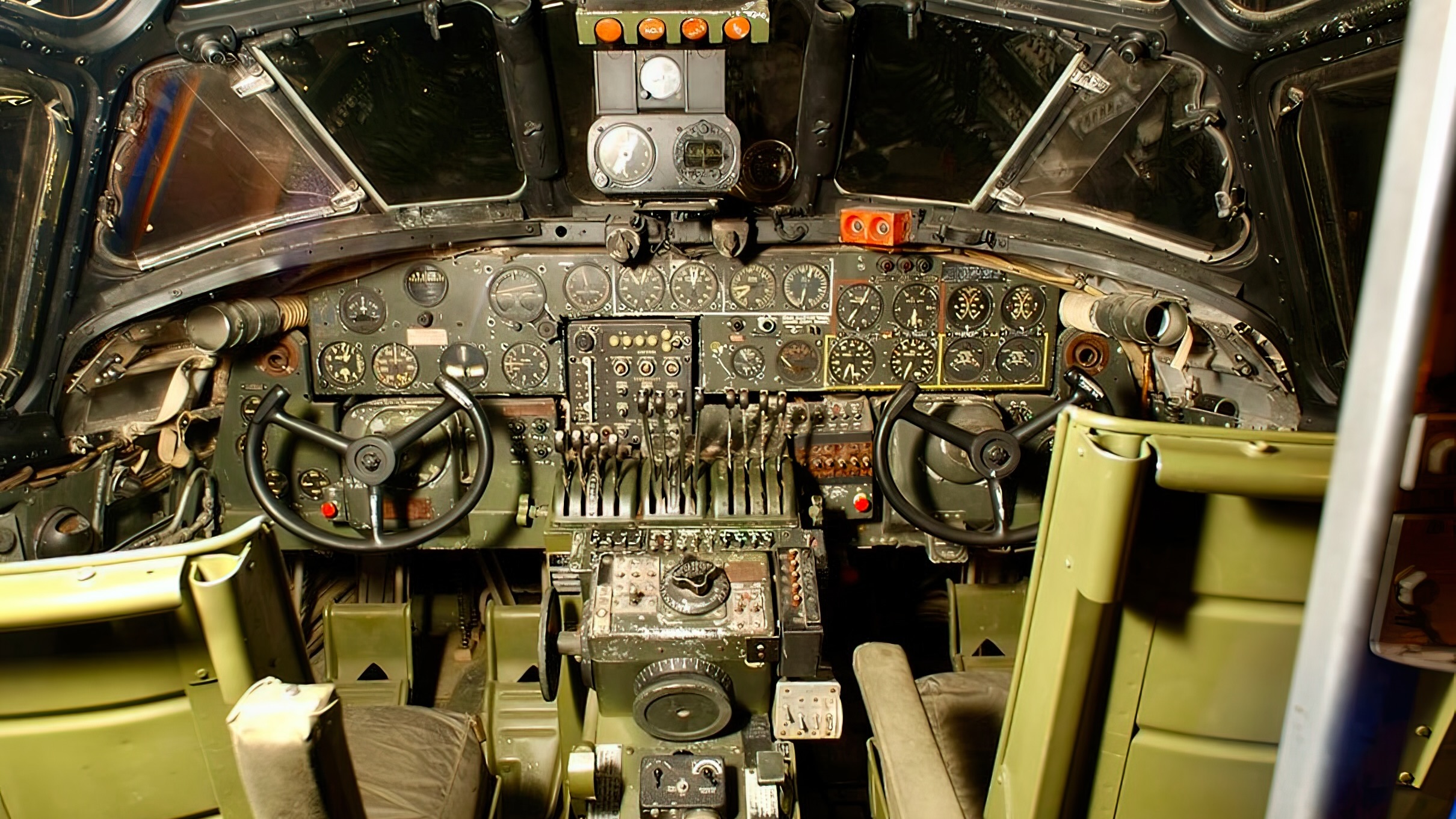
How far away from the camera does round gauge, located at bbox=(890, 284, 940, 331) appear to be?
3.21 meters

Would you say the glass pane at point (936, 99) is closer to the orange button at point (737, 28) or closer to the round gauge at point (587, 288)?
the orange button at point (737, 28)

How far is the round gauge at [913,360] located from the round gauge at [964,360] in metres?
0.06

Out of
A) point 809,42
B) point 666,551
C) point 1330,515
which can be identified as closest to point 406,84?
point 809,42

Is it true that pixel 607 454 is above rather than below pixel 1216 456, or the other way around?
below

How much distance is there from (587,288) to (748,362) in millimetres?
686

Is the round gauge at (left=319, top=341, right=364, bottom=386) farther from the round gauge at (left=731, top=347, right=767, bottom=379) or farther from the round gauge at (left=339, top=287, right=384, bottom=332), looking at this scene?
the round gauge at (left=731, top=347, right=767, bottom=379)

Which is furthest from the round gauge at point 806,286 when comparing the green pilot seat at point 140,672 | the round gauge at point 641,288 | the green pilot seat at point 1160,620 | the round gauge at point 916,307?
the green pilot seat at point 140,672

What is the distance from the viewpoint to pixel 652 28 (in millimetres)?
2213

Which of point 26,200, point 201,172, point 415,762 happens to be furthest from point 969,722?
point 26,200

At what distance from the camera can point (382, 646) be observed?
354 centimetres

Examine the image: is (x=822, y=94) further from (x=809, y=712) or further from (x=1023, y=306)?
(x=809, y=712)

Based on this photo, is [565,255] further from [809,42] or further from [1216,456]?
[1216,456]

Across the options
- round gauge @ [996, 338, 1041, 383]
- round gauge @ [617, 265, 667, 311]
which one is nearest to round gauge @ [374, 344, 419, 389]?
round gauge @ [617, 265, 667, 311]

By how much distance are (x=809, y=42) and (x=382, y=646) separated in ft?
9.60
